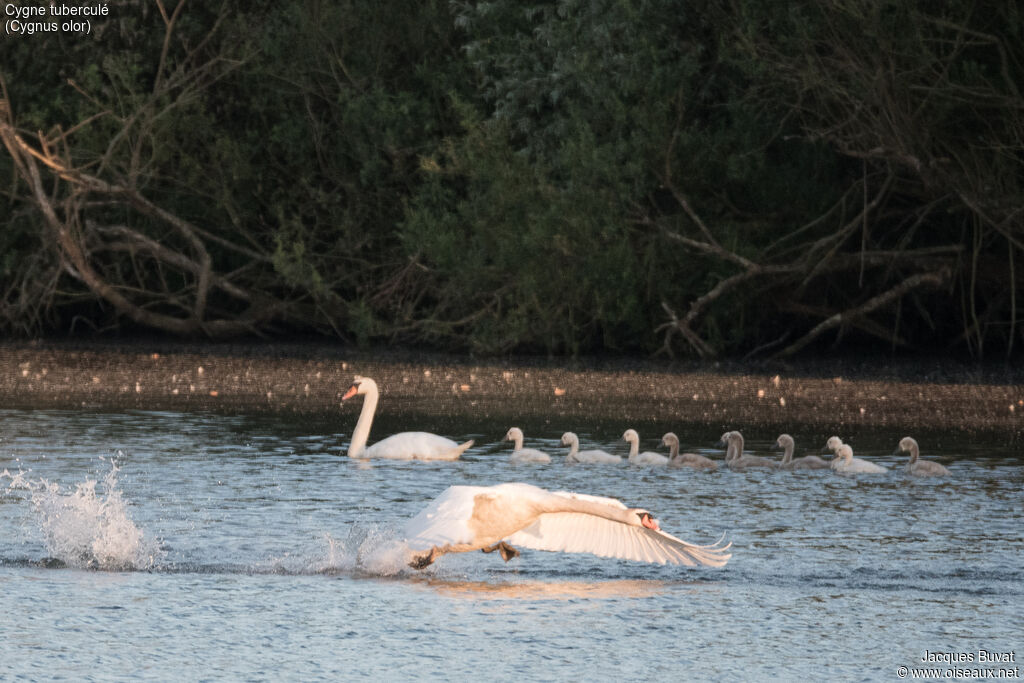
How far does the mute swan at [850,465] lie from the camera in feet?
47.9

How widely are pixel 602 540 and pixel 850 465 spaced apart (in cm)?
586

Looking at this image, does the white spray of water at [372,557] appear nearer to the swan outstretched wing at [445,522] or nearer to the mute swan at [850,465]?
the swan outstretched wing at [445,522]

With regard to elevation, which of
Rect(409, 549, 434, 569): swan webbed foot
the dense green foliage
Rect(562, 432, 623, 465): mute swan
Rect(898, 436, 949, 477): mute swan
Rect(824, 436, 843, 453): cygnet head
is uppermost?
the dense green foliage

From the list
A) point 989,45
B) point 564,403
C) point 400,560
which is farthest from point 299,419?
point 989,45

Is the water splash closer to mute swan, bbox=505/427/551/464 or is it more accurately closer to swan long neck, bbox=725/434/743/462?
mute swan, bbox=505/427/551/464

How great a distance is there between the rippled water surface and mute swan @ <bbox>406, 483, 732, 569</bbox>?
23cm

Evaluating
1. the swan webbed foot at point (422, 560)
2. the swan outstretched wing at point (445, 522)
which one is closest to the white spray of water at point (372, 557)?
the swan webbed foot at point (422, 560)

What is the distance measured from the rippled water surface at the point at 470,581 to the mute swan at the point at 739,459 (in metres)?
0.23

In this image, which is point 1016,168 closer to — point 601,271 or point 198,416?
point 601,271

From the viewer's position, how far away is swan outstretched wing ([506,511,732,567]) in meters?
9.12

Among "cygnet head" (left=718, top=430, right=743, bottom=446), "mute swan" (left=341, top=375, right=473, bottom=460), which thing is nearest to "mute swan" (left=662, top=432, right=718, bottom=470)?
"cygnet head" (left=718, top=430, right=743, bottom=446)

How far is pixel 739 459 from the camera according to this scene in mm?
14914

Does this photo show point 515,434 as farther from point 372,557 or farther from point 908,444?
point 372,557

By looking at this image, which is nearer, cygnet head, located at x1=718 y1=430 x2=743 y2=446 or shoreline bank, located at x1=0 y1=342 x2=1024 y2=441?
cygnet head, located at x1=718 y1=430 x2=743 y2=446
